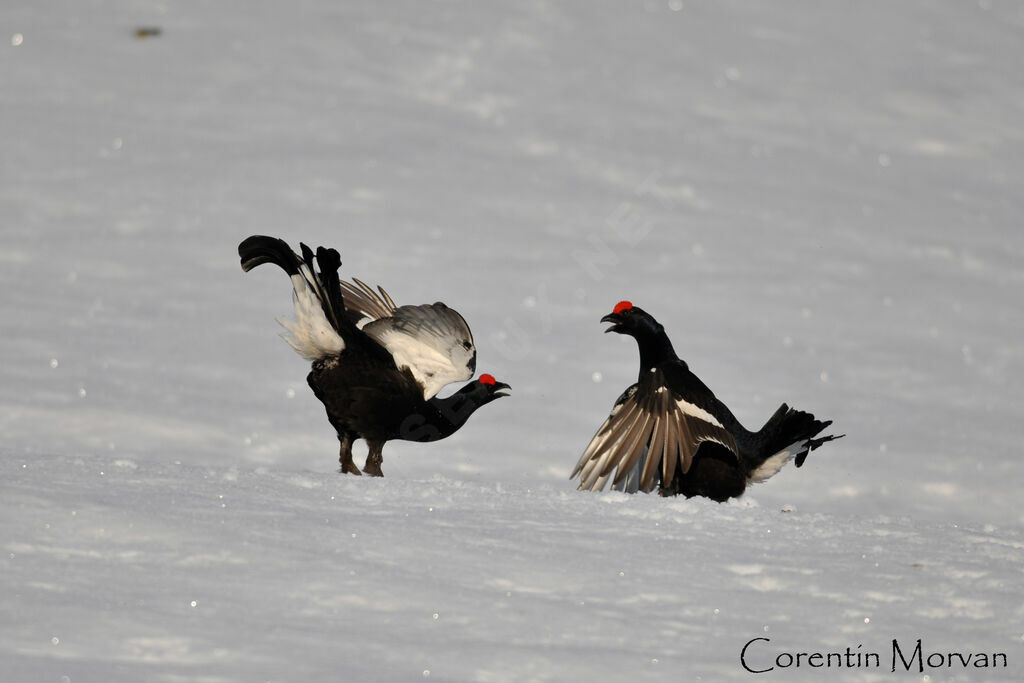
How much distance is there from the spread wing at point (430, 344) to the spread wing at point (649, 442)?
1037mm

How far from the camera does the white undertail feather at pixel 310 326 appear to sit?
6.35 metres

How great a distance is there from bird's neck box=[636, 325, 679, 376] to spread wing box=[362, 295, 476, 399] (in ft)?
3.17

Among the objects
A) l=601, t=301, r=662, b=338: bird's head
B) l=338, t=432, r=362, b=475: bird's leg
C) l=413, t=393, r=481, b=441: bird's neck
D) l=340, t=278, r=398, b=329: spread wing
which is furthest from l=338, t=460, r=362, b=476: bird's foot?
l=601, t=301, r=662, b=338: bird's head

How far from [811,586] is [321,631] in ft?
6.12

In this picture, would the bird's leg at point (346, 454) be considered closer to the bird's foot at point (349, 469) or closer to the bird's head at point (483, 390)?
the bird's foot at point (349, 469)

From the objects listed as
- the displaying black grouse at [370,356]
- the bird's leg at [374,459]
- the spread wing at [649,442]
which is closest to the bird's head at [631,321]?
the spread wing at [649,442]

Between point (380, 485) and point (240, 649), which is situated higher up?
point (380, 485)

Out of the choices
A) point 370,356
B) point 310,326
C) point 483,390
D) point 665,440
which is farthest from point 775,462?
point 310,326

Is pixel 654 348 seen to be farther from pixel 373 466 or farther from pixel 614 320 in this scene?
pixel 373 466

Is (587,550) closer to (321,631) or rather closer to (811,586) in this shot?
(811,586)

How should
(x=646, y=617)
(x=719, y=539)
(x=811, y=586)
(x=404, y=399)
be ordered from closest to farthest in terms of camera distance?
1. (x=646, y=617)
2. (x=811, y=586)
3. (x=719, y=539)
4. (x=404, y=399)

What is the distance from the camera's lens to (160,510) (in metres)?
4.39

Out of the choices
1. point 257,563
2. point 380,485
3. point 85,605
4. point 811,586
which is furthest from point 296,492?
point 811,586

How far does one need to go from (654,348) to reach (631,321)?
20 cm
